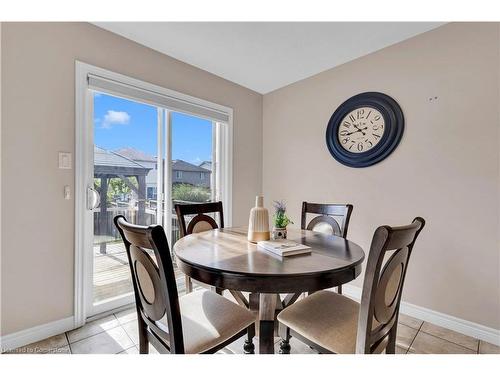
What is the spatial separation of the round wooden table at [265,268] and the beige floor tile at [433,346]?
97cm

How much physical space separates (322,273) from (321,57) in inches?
88.4

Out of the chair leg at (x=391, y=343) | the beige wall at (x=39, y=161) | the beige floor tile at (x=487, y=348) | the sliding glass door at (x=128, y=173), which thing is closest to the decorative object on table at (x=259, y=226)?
the chair leg at (x=391, y=343)

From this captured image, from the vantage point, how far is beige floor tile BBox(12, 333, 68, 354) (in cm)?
174

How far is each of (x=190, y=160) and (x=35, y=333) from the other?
191 centimetres

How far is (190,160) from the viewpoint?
115 inches

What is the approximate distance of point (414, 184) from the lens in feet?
7.43

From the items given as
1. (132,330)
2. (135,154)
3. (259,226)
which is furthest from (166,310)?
(135,154)

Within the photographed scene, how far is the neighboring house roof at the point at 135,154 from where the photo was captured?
2387mm

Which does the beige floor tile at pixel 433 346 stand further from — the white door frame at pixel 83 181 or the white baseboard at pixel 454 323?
the white door frame at pixel 83 181

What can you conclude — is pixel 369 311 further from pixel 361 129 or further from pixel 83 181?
pixel 83 181

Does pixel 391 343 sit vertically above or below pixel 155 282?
below
